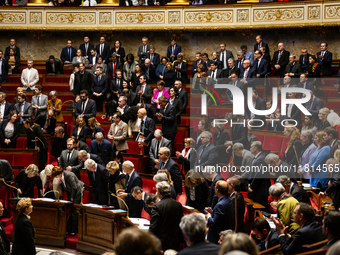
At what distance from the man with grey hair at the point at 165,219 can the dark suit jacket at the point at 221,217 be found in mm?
334

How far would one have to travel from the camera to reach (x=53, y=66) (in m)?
11.9

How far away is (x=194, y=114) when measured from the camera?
9.46 metres

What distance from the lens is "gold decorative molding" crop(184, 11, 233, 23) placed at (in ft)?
39.9

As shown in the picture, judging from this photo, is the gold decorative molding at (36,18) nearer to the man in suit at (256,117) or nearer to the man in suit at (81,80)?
the man in suit at (81,80)

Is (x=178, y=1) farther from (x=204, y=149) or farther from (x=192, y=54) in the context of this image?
(x=204, y=149)

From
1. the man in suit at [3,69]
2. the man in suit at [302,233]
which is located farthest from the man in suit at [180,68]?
the man in suit at [302,233]

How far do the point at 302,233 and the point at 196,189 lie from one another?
72.8 inches

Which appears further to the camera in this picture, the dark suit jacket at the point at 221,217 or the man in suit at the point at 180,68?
the man in suit at the point at 180,68

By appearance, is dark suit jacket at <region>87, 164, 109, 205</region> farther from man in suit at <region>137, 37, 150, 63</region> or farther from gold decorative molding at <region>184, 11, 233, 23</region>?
gold decorative molding at <region>184, 11, 233, 23</region>

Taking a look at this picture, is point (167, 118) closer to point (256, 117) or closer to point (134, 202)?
point (256, 117)

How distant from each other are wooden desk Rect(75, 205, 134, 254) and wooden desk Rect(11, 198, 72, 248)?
0.30 m

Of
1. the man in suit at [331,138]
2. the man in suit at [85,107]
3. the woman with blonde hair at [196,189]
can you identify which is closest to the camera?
the woman with blonde hair at [196,189]

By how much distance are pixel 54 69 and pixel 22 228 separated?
25.9 ft

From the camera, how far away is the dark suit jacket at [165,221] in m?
4.12
